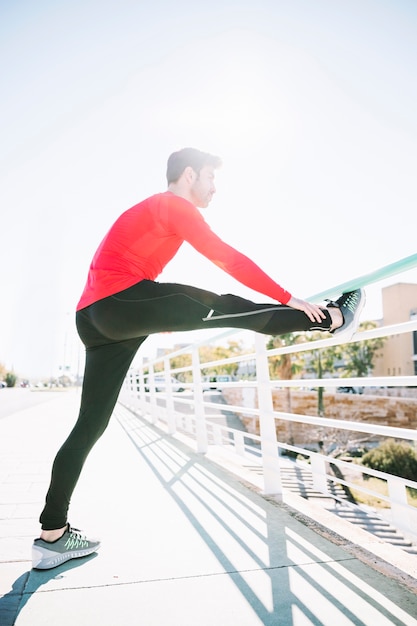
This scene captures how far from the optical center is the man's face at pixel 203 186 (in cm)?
200

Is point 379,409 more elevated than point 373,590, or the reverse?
point 373,590

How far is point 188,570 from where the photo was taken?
5.38ft

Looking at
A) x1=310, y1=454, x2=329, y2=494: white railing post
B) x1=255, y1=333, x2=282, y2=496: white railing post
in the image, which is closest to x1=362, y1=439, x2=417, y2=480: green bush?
x1=255, y1=333, x2=282, y2=496: white railing post

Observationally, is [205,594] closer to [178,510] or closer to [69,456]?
[69,456]

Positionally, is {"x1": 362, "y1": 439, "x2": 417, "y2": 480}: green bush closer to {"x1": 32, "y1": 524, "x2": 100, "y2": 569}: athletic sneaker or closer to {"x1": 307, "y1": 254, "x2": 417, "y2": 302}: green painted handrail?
{"x1": 307, "y1": 254, "x2": 417, "y2": 302}: green painted handrail

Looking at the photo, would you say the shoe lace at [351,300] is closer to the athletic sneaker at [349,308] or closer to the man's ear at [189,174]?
the athletic sneaker at [349,308]

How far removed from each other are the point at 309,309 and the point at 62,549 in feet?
4.42

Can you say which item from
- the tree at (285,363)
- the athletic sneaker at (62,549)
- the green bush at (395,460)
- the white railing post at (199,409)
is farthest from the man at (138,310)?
the tree at (285,363)

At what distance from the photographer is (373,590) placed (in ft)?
4.80

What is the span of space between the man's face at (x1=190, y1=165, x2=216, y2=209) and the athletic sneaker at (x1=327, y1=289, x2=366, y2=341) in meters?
0.74

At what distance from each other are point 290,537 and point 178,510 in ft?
2.27

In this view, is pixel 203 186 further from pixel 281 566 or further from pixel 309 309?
pixel 281 566

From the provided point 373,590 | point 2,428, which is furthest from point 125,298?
point 2,428

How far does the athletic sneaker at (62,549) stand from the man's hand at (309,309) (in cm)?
127
